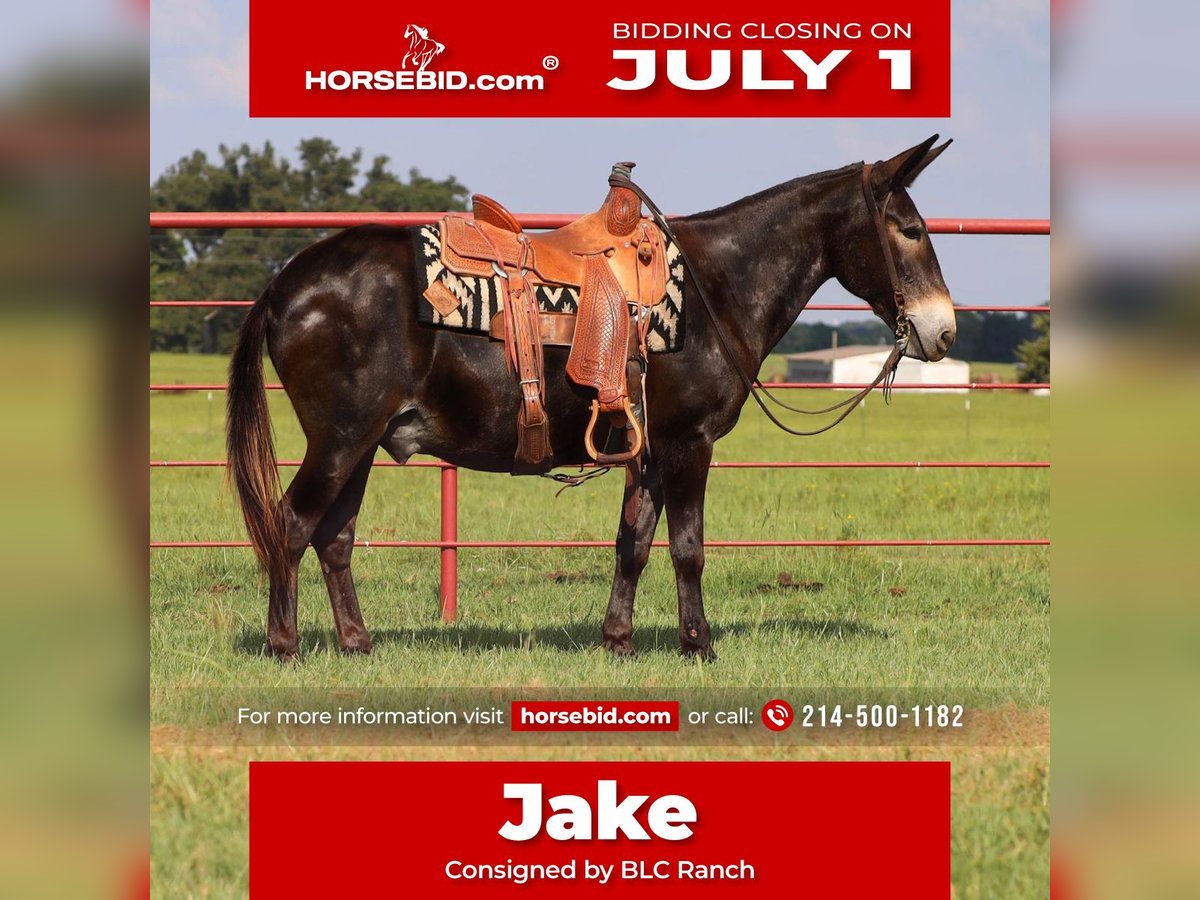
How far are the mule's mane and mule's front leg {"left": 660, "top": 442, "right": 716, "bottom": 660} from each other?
2.92ft

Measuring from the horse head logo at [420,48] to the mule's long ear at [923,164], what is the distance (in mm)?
1778

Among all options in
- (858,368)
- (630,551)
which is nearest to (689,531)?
(630,551)

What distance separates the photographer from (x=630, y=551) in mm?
4883

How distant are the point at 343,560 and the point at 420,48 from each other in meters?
1.87

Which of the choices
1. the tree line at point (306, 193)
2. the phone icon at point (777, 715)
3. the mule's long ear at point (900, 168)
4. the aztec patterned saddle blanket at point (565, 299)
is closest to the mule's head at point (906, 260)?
the mule's long ear at point (900, 168)

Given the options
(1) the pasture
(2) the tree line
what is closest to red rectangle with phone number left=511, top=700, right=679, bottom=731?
(1) the pasture

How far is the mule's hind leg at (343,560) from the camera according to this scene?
15.5ft

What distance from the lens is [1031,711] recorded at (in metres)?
4.22

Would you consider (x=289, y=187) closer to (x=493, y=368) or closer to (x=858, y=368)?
(x=858, y=368)

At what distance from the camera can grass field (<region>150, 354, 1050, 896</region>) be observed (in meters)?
3.24
